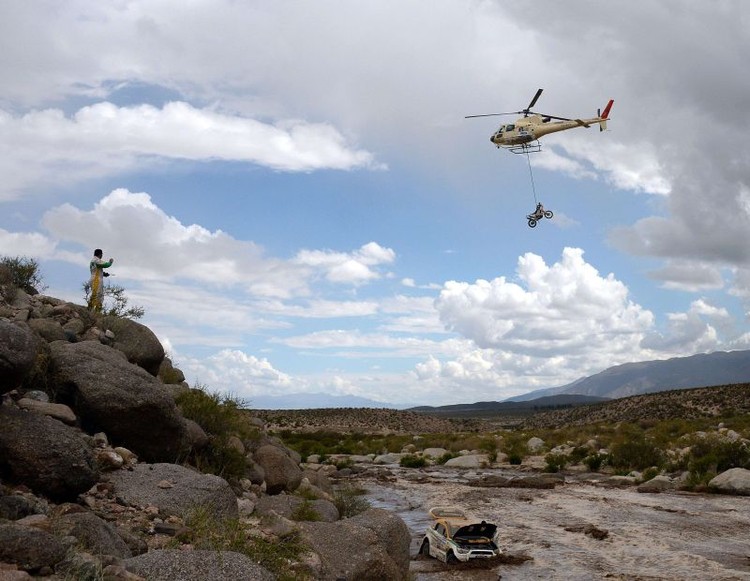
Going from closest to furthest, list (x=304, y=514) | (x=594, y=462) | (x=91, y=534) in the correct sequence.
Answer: (x=91, y=534)
(x=304, y=514)
(x=594, y=462)

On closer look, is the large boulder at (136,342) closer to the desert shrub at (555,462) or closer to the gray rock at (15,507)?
the gray rock at (15,507)

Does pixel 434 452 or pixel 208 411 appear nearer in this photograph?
pixel 208 411

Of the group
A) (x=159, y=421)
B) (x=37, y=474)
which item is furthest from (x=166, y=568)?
(x=159, y=421)

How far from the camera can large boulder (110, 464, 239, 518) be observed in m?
11.2

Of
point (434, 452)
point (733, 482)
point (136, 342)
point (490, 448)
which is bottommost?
point (434, 452)

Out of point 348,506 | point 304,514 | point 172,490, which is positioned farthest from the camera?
point 348,506

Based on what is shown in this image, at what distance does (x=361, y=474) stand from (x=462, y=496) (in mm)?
11266

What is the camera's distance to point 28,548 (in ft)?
22.0

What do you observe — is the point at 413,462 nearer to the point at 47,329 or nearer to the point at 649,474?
the point at 649,474

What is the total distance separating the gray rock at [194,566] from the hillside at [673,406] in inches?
2398

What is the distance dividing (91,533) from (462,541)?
38.2 ft

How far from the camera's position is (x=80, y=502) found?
33.9ft

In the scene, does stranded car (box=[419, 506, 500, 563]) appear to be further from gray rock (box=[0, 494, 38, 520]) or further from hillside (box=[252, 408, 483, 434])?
hillside (box=[252, 408, 483, 434])

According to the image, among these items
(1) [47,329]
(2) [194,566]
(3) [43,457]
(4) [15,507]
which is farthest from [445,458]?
(4) [15,507]
